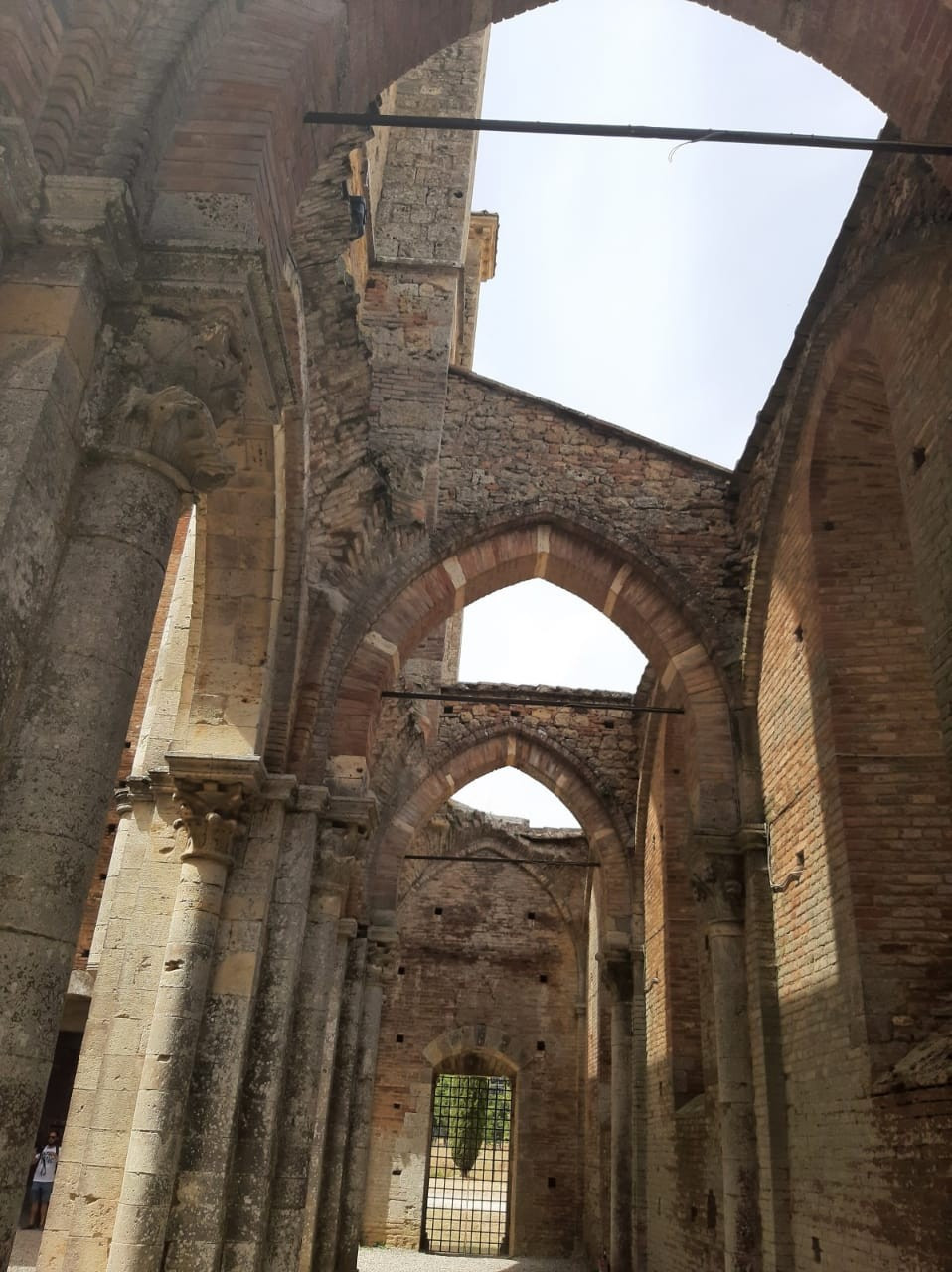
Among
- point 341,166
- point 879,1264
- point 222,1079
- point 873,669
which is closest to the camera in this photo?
point 879,1264

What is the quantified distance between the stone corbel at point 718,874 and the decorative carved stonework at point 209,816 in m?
3.61

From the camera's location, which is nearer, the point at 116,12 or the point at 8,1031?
the point at 8,1031

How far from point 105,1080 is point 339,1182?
5832 millimetres

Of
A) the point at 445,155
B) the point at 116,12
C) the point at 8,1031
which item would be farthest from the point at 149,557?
the point at 445,155

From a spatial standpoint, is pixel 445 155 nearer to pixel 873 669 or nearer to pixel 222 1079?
pixel 873 669

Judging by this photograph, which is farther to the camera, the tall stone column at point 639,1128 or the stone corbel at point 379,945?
the stone corbel at point 379,945

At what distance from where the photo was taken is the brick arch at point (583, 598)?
8.60 m

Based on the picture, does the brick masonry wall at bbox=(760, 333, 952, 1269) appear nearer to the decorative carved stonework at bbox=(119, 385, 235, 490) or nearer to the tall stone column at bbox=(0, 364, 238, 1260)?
the tall stone column at bbox=(0, 364, 238, 1260)

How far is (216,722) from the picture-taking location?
7.00 meters

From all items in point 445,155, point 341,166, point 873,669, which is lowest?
point 873,669

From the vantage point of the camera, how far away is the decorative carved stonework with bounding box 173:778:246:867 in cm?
671

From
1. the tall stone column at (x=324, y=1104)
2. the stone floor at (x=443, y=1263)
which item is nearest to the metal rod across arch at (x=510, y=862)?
the tall stone column at (x=324, y=1104)

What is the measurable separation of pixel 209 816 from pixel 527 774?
24.0 ft

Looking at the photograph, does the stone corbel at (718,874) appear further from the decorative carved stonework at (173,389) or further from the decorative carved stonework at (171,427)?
the decorative carved stonework at (171,427)
